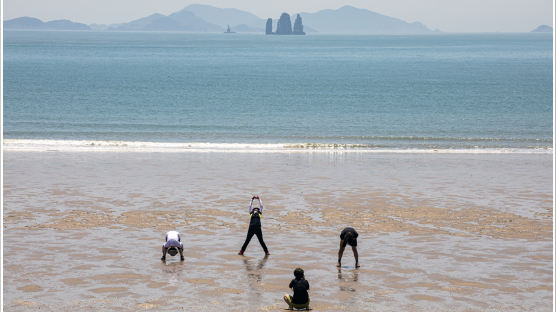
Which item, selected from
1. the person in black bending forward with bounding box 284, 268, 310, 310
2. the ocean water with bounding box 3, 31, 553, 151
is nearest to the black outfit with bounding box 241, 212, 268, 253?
the person in black bending forward with bounding box 284, 268, 310, 310

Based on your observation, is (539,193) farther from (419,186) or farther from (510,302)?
(510,302)

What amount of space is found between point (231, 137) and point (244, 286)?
37923 millimetres

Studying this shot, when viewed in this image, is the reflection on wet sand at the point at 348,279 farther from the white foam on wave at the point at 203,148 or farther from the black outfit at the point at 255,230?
the white foam on wave at the point at 203,148

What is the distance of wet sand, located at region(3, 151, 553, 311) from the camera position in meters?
14.9

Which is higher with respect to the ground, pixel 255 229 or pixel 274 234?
pixel 255 229

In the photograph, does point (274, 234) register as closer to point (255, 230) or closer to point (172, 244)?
point (255, 230)

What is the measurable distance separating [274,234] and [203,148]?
2276cm

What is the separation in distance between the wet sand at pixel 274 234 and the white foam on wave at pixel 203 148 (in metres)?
5.51

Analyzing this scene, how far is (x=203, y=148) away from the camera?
42.8 metres

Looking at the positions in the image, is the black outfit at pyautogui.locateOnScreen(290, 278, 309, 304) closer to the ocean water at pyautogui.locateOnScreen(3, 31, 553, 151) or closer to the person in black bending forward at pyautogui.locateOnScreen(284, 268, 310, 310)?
the person in black bending forward at pyautogui.locateOnScreen(284, 268, 310, 310)

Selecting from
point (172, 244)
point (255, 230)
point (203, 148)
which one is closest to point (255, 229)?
point (255, 230)

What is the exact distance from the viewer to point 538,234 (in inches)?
821

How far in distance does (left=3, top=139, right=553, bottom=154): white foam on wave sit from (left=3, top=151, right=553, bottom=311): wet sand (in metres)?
5.51

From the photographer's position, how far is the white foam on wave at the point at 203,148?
41.2 meters
